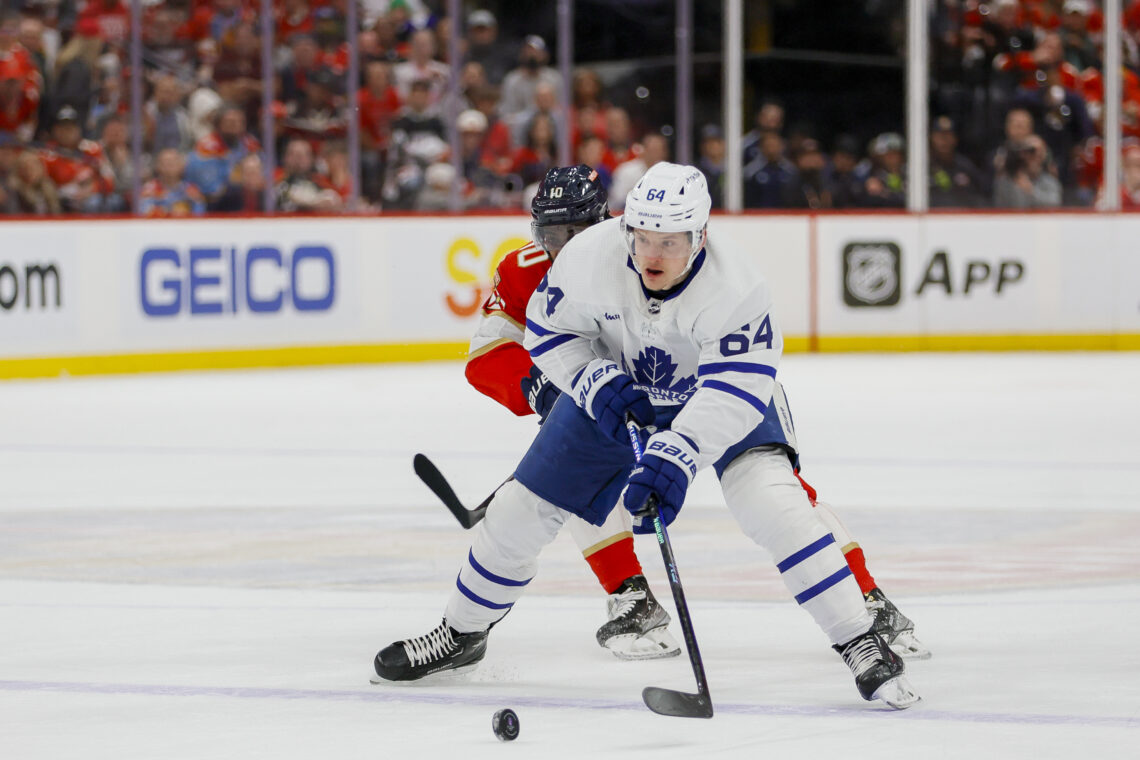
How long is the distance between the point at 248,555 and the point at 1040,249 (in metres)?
8.12

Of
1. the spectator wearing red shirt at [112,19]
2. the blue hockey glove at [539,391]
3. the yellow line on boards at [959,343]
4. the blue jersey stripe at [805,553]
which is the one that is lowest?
the blue jersey stripe at [805,553]

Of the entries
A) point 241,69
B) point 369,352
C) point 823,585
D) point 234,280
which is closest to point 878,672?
point 823,585

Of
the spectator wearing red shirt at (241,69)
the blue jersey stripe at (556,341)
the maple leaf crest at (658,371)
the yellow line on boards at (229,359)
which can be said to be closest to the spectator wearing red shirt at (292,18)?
the spectator wearing red shirt at (241,69)

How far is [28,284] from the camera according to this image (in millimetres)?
10305

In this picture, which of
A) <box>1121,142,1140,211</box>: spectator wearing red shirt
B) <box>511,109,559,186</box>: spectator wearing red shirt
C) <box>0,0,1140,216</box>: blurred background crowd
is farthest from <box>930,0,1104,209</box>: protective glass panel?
<box>511,109,559,186</box>: spectator wearing red shirt

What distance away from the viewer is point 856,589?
3602mm

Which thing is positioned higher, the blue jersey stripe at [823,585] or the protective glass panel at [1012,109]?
the protective glass panel at [1012,109]

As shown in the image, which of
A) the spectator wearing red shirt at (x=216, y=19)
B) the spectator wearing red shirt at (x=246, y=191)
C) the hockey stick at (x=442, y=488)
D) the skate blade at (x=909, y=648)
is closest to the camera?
the skate blade at (x=909, y=648)

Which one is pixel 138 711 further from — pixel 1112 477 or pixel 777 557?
pixel 1112 477

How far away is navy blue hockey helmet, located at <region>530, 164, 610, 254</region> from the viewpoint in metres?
4.14

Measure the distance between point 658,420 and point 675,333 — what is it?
0.24m

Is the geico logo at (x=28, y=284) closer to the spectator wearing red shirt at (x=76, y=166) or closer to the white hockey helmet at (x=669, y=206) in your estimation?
the spectator wearing red shirt at (x=76, y=166)

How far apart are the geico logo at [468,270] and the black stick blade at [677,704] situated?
836cm

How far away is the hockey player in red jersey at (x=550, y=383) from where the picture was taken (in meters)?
4.12
